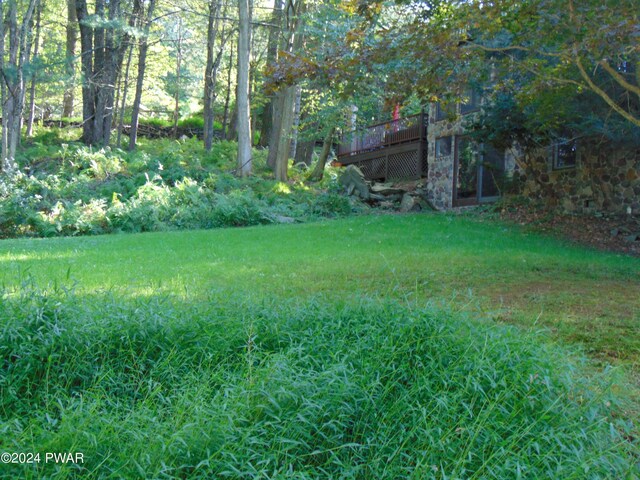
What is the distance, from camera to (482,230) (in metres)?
13.5

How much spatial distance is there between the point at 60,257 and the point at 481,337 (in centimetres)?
708

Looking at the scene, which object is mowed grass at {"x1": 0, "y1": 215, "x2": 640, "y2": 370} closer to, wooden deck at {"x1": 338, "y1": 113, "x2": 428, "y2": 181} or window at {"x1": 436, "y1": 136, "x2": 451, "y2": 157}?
window at {"x1": 436, "y1": 136, "x2": 451, "y2": 157}

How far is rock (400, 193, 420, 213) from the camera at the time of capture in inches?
743

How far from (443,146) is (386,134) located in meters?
4.77

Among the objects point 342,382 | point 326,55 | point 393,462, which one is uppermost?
point 326,55

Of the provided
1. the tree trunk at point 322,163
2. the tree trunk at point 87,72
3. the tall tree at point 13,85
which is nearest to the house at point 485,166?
the tree trunk at point 322,163

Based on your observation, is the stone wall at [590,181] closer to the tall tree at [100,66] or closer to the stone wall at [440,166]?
the stone wall at [440,166]

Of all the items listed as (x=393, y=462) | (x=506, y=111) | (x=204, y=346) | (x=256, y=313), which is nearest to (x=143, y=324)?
(x=204, y=346)

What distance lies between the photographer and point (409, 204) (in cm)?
1897

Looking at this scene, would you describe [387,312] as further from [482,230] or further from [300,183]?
[300,183]

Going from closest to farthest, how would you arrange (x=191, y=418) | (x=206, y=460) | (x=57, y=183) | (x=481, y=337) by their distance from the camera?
(x=206, y=460) < (x=191, y=418) < (x=481, y=337) < (x=57, y=183)

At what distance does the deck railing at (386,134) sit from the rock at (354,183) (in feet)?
7.95

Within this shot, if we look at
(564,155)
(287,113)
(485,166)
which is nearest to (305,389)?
(564,155)

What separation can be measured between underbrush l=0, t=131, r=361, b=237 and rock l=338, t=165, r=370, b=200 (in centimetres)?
48
